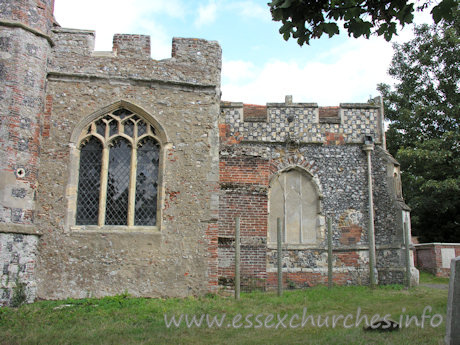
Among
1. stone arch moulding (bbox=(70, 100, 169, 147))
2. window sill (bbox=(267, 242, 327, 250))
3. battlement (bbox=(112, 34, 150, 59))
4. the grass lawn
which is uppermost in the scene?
battlement (bbox=(112, 34, 150, 59))

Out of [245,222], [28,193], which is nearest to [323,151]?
[245,222]

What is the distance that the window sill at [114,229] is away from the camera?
29.1ft

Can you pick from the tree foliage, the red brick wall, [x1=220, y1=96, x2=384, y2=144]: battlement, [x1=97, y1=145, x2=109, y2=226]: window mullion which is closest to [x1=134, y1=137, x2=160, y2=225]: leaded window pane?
[x1=97, y1=145, x2=109, y2=226]: window mullion

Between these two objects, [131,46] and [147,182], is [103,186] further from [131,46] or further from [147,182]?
[131,46]

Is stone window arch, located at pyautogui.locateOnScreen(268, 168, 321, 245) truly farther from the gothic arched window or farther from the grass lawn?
the gothic arched window

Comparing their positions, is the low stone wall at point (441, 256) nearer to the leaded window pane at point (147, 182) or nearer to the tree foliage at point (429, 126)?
the tree foliage at point (429, 126)

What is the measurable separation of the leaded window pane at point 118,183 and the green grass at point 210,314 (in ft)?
5.61

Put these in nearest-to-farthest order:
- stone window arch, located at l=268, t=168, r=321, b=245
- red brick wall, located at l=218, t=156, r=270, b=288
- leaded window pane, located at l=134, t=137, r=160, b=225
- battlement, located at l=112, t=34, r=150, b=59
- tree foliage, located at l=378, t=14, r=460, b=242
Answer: leaded window pane, located at l=134, t=137, r=160, b=225 → battlement, located at l=112, t=34, r=150, b=59 → red brick wall, located at l=218, t=156, r=270, b=288 → stone window arch, located at l=268, t=168, r=321, b=245 → tree foliage, located at l=378, t=14, r=460, b=242

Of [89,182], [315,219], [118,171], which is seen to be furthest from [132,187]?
[315,219]

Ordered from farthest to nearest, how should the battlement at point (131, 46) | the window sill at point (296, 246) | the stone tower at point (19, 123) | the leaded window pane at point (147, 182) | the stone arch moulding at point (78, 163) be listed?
1. the window sill at point (296, 246)
2. the battlement at point (131, 46)
3. the leaded window pane at point (147, 182)
4. the stone arch moulding at point (78, 163)
5. the stone tower at point (19, 123)

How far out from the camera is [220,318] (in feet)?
23.2

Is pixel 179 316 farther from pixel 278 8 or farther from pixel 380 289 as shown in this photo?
pixel 380 289

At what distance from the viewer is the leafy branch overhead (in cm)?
460

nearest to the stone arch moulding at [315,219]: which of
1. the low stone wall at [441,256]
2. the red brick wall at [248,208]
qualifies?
the red brick wall at [248,208]
